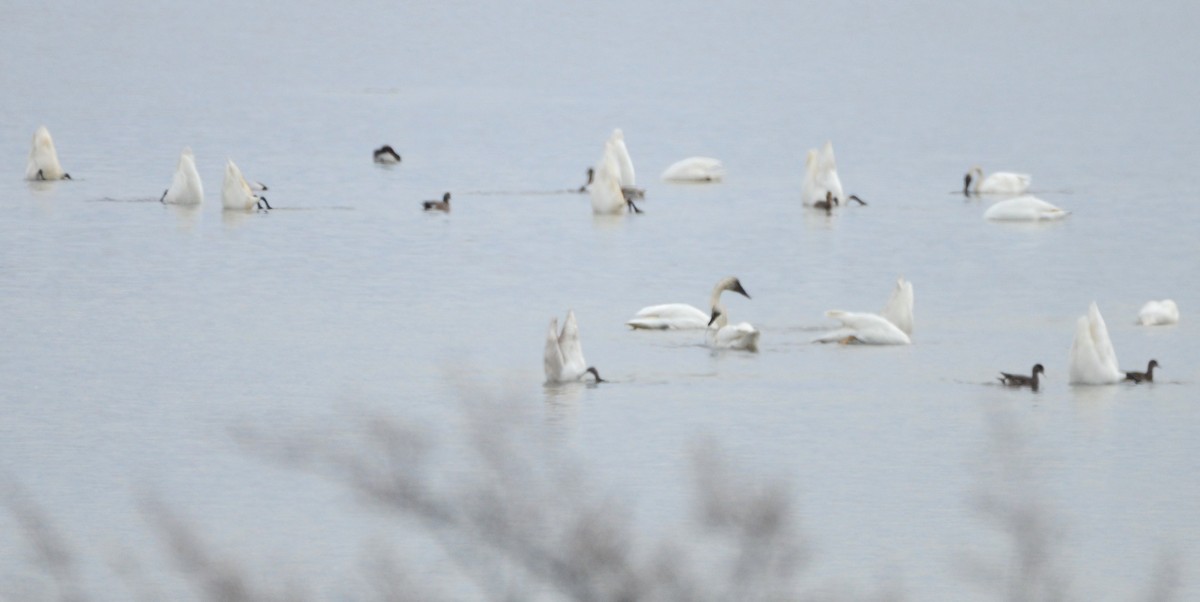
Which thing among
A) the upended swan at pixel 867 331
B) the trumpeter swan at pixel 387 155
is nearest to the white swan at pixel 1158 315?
the upended swan at pixel 867 331

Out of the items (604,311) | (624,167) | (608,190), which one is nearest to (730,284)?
(604,311)

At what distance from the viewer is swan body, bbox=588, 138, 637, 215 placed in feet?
87.9

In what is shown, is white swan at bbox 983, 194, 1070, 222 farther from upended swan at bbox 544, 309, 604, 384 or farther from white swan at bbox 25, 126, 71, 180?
upended swan at bbox 544, 309, 604, 384

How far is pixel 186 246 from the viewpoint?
22.9 meters

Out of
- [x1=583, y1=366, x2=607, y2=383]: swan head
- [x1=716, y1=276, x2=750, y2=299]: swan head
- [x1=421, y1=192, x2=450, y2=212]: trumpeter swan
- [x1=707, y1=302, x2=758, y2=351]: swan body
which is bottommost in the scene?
[x1=583, y1=366, x2=607, y2=383]: swan head

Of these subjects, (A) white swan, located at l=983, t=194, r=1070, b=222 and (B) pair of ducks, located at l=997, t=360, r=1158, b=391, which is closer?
(B) pair of ducks, located at l=997, t=360, r=1158, b=391

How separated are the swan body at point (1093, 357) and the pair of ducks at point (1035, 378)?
0.10 meters

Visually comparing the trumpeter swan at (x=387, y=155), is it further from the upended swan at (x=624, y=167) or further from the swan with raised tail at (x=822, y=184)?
the swan with raised tail at (x=822, y=184)

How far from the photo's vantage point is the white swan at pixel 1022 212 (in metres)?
26.3

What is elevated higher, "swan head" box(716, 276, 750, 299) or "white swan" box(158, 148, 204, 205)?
"white swan" box(158, 148, 204, 205)

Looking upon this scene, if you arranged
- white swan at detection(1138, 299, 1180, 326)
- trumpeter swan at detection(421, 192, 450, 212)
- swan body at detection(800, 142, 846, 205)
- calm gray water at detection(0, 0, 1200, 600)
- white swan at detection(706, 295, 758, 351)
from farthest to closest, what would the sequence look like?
swan body at detection(800, 142, 846, 205)
trumpeter swan at detection(421, 192, 450, 212)
white swan at detection(1138, 299, 1180, 326)
white swan at detection(706, 295, 758, 351)
calm gray water at detection(0, 0, 1200, 600)

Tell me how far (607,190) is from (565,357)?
12171 mm

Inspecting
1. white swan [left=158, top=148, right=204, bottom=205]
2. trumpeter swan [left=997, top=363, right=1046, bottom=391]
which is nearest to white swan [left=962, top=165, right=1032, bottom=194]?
white swan [left=158, top=148, right=204, bottom=205]

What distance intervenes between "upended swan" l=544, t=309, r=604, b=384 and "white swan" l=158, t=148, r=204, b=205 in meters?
13.0
